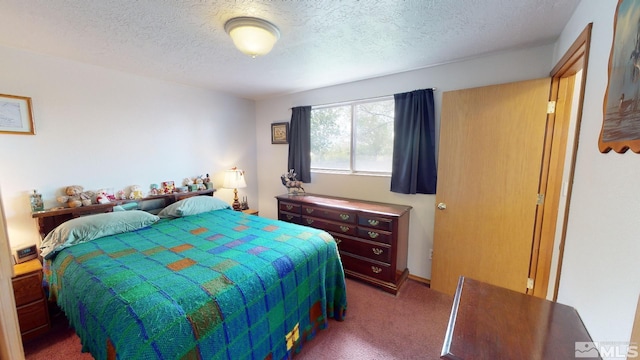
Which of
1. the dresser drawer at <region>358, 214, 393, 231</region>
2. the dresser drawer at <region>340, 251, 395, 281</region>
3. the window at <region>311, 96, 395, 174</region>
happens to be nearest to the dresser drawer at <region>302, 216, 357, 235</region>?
the dresser drawer at <region>358, 214, 393, 231</region>

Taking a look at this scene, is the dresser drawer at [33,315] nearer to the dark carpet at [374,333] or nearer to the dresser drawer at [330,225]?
the dark carpet at [374,333]

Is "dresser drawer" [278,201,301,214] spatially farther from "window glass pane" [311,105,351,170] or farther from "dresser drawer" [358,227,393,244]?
"dresser drawer" [358,227,393,244]

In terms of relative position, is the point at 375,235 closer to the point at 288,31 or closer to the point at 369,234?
the point at 369,234

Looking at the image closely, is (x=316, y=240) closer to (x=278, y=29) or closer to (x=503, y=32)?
(x=278, y=29)

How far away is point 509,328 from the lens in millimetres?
952

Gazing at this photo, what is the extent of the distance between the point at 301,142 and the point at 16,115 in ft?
9.14

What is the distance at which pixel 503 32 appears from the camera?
185cm

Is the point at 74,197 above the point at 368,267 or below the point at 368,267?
above

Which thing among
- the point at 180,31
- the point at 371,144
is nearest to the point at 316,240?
the point at 371,144

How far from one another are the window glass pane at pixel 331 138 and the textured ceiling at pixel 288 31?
0.75 metres

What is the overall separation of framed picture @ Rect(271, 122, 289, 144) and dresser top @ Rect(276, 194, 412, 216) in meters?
0.97

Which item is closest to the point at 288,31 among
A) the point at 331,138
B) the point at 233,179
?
the point at 331,138

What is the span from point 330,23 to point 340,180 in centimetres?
200

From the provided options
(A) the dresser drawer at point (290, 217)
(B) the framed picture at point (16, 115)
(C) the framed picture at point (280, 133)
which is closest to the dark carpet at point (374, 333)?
(A) the dresser drawer at point (290, 217)
